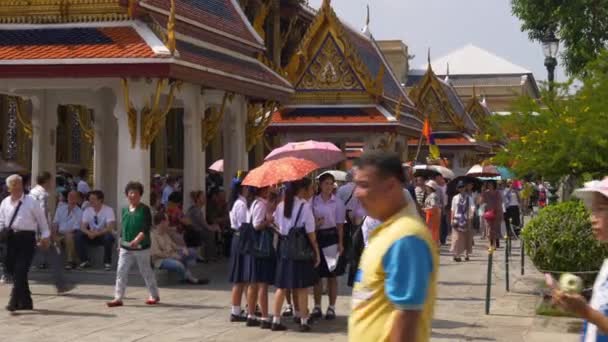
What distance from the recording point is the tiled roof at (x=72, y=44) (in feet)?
51.0

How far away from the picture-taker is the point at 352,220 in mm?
14359

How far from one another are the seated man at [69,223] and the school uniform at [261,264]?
5602 millimetres

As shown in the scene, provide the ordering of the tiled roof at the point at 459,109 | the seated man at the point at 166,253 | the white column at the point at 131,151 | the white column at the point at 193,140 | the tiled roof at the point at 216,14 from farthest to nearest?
the tiled roof at the point at 459,109 → the white column at the point at 193,140 → the tiled roof at the point at 216,14 → the white column at the point at 131,151 → the seated man at the point at 166,253

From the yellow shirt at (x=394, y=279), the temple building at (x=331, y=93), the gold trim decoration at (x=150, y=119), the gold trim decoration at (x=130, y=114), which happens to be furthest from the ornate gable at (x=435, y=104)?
the yellow shirt at (x=394, y=279)

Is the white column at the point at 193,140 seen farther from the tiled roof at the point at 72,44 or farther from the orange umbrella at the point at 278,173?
the orange umbrella at the point at 278,173

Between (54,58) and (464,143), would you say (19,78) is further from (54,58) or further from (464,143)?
(464,143)

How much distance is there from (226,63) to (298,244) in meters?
7.51

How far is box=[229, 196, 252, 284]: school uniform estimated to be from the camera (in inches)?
467

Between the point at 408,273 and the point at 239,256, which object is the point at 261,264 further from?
the point at 408,273

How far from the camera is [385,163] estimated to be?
4500 mm

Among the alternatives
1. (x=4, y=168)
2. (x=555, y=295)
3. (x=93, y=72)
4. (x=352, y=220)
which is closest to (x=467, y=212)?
(x=352, y=220)

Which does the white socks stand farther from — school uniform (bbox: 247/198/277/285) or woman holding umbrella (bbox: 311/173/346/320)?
woman holding umbrella (bbox: 311/173/346/320)

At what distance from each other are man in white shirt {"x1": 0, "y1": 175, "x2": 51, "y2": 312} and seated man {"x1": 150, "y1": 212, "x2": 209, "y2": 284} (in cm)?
264

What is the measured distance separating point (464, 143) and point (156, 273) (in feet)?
94.4
